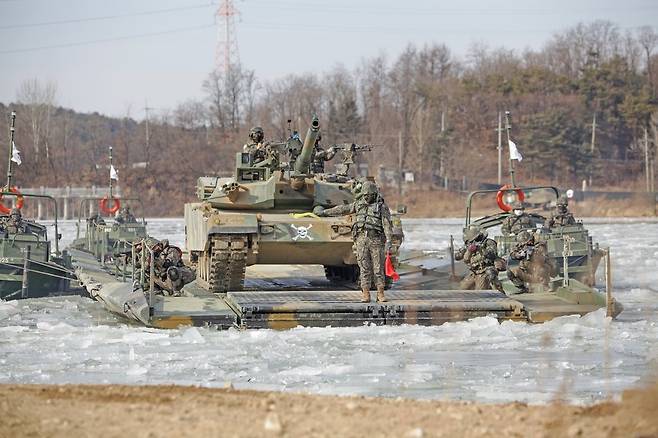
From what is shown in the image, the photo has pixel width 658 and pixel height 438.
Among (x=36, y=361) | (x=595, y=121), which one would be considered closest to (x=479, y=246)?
(x=36, y=361)

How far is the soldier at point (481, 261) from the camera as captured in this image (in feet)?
52.6

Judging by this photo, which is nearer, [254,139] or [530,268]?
[530,268]

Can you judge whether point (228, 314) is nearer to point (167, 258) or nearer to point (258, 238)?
point (258, 238)

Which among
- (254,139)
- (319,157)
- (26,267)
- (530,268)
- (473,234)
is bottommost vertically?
(26,267)

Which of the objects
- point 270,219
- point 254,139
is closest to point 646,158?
point 254,139

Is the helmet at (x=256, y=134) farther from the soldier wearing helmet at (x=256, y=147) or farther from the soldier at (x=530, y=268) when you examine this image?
the soldier at (x=530, y=268)

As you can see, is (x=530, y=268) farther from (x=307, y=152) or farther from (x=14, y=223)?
(x=14, y=223)

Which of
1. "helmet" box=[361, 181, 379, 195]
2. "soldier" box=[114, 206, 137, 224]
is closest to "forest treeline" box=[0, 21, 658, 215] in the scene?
"soldier" box=[114, 206, 137, 224]

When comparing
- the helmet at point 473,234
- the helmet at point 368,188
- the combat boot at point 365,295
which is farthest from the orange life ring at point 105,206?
the combat boot at point 365,295

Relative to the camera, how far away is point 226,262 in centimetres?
1531

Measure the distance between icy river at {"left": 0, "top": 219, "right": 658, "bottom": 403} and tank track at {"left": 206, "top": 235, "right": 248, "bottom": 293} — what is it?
1470 mm

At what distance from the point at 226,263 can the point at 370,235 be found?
2.27m

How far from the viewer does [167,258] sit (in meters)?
16.3

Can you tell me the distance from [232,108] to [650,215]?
101 ft
